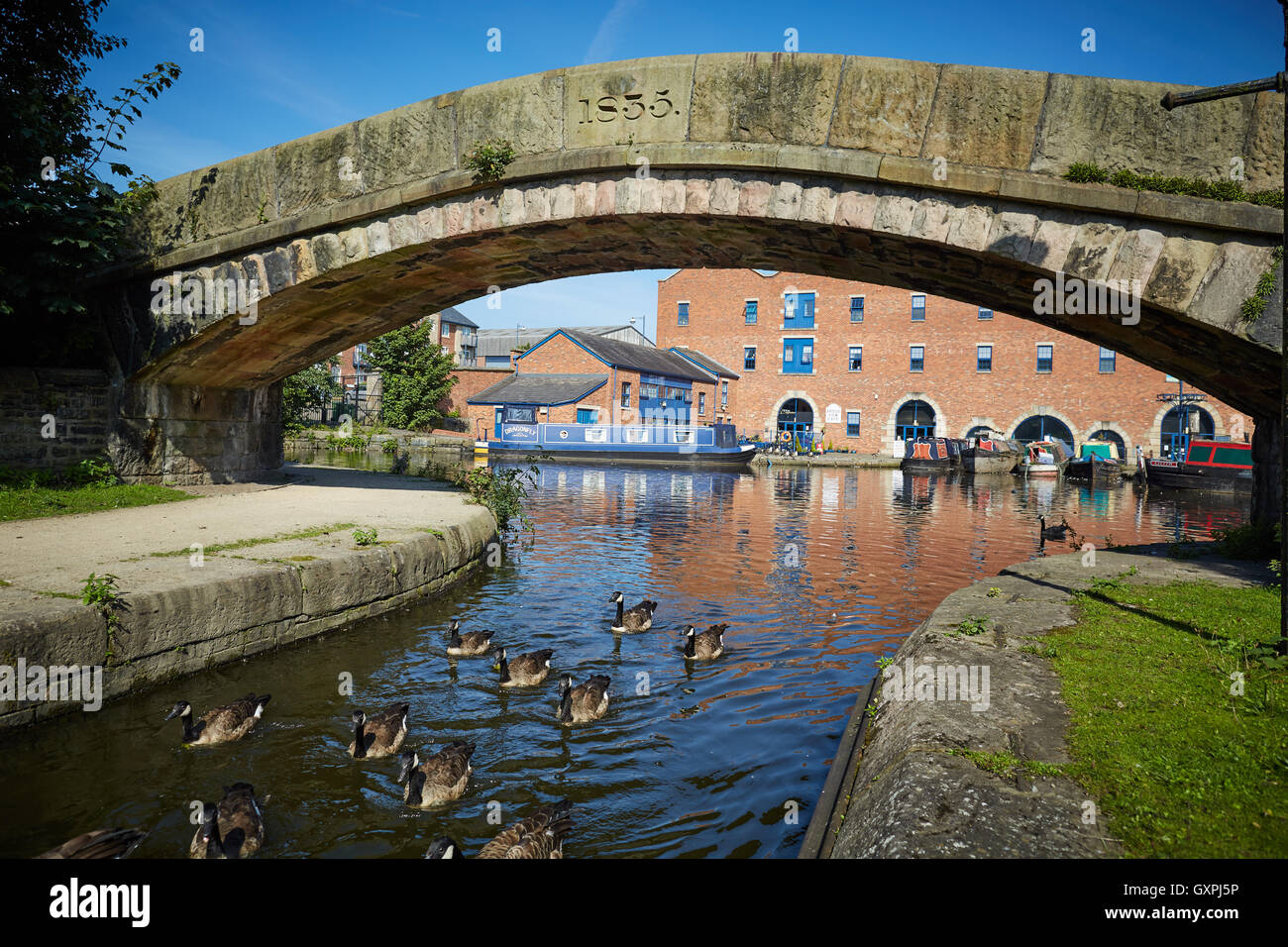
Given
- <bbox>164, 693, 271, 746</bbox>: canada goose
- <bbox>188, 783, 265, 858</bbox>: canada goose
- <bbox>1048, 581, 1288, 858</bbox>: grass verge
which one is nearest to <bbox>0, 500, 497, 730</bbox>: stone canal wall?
<bbox>164, 693, 271, 746</bbox>: canada goose

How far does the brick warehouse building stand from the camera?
39844 mm

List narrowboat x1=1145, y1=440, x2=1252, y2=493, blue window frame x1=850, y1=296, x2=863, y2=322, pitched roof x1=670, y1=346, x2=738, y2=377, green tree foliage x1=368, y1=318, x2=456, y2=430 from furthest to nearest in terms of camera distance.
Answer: pitched roof x1=670, y1=346, x2=738, y2=377 → blue window frame x1=850, y1=296, x2=863, y2=322 → green tree foliage x1=368, y1=318, x2=456, y2=430 → narrowboat x1=1145, y1=440, x2=1252, y2=493

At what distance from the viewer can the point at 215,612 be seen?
577cm

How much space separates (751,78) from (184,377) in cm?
867

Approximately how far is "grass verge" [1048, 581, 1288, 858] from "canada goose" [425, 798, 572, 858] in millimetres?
2334

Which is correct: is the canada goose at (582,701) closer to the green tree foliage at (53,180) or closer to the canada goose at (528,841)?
the canada goose at (528,841)

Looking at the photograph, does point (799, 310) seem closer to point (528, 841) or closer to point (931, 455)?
point (931, 455)

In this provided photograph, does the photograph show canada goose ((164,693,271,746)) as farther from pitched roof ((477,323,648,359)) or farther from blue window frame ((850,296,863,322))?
pitched roof ((477,323,648,359))

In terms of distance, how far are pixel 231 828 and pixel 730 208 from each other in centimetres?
648

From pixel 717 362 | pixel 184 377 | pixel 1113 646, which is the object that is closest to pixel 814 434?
pixel 717 362

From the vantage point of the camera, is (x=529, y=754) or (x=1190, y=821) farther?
(x=529, y=754)

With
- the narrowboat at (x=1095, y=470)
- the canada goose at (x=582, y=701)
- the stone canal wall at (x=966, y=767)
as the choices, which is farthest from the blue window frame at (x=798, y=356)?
the canada goose at (x=582, y=701)

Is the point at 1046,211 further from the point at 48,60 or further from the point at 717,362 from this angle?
the point at 717,362

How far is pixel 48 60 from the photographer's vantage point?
1011cm
